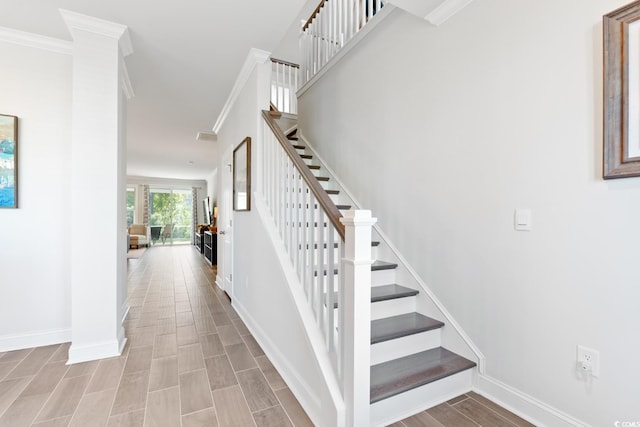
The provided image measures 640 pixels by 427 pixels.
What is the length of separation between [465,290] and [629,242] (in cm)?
83

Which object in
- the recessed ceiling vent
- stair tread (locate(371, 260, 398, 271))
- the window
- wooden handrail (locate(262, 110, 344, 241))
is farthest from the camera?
the window

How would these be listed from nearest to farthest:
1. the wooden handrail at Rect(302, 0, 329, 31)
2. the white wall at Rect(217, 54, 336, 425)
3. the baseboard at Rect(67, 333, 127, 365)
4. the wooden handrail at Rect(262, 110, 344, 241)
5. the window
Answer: the wooden handrail at Rect(262, 110, 344, 241)
the white wall at Rect(217, 54, 336, 425)
the baseboard at Rect(67, 333, 127, 365)
the wooden handrail at Rect(302, 0, 329, 31)
the window

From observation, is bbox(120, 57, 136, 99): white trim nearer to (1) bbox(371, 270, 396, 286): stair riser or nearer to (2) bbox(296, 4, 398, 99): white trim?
(2) bbox(296, 4, 398, 99): white trim

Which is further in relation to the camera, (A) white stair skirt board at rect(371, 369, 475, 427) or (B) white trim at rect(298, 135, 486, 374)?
(B) white trim at rect(298, 135, 486, 374)

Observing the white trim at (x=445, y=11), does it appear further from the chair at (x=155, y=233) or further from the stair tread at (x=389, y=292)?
the chair at (x=155, y=233)

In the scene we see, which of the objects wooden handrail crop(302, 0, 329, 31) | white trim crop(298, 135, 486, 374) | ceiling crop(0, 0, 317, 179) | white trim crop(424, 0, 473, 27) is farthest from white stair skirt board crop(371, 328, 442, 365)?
wooden handrail crop(302, 0, 329, 31)

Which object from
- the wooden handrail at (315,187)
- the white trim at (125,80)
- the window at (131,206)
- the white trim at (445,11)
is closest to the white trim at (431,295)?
the wooden handrail at (315,187)

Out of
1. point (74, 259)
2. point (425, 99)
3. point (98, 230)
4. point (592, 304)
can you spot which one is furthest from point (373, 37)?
point (74, 259)

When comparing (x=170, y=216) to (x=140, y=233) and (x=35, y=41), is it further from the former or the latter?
(x=35, y=41)

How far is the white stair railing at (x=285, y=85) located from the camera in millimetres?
4277

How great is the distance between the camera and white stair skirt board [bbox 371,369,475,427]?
1550mm

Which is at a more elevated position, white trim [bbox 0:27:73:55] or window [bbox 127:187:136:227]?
white trim [bbox 0:27:73:55]

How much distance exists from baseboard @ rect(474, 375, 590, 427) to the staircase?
0.31ft

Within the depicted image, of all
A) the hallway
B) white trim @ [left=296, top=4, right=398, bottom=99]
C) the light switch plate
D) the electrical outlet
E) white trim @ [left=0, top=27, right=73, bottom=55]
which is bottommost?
the hallway
